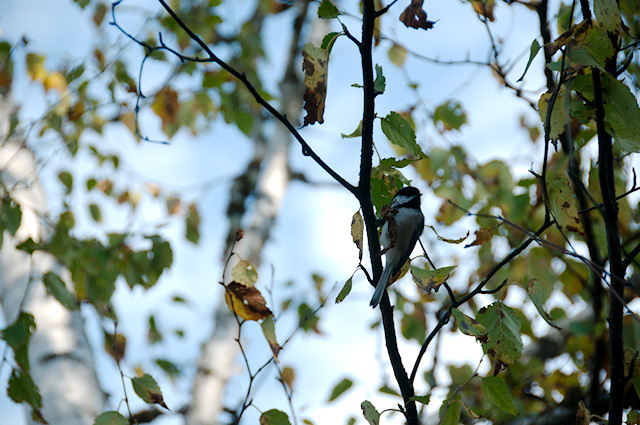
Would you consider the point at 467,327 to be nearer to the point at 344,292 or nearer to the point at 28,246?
the point at 344,292

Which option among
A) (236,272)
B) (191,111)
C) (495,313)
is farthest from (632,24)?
(191,111)

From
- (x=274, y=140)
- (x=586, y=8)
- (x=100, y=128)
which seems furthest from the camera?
(x=274, y=140)

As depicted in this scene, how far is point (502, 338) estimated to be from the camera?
1.31 metres

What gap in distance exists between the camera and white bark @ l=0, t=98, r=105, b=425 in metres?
2.18

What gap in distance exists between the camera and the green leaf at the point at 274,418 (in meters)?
1.35

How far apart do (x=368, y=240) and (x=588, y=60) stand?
716 millimetres

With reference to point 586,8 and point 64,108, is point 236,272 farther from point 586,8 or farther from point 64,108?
point 64,108

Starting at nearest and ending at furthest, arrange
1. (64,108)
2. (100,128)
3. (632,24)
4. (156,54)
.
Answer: (632,24) → (156,54) → (64,108) → (100,128)

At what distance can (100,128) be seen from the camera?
3938 millimetres

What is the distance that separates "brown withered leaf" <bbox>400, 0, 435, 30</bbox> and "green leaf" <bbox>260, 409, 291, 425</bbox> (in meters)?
1.12

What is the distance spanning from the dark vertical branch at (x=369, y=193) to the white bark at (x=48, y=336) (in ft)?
4.65

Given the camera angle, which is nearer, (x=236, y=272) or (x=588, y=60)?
(x=588, y=60)

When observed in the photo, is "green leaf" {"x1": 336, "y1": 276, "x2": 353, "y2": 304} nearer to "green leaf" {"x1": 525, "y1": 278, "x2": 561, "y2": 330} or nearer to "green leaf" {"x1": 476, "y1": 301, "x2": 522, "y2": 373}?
"green leaf" {"x1": 476, "y1": 301, "x2": 522, "y2": 373}

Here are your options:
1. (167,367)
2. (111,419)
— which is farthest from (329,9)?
(167,367)
